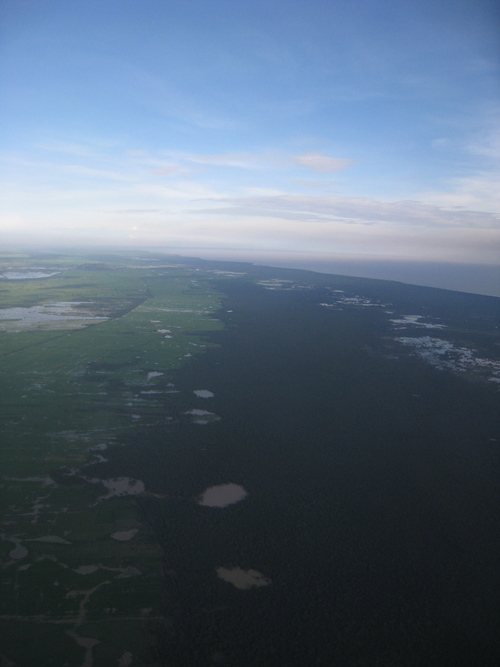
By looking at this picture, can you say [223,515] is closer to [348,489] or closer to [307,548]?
[307,548]

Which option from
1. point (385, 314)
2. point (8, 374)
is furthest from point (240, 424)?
point (385, 314)

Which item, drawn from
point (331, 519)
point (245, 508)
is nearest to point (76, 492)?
point (245, 508)

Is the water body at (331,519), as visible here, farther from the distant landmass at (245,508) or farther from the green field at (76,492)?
the green field at (76,492)

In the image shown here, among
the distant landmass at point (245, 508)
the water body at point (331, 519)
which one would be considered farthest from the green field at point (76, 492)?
the water body at point (331, 519)

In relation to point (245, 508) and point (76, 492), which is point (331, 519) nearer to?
point (245, 508)

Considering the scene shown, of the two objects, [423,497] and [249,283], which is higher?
[249,283]

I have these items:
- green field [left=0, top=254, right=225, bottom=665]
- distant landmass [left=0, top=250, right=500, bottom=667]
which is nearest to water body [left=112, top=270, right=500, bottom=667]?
distant landmass [left=0, top=250, right=500, bottom=667]

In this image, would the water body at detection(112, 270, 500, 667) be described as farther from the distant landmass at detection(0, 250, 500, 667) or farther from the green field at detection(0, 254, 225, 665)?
the green field at detection(0, 254, 225, 665)
